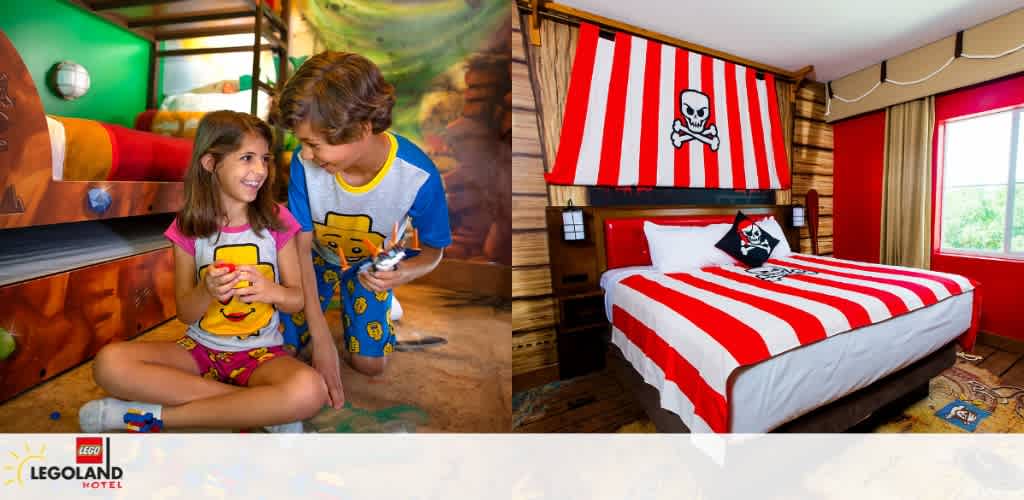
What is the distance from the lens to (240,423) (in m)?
0.48

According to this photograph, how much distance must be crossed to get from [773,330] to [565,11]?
4.70 ft

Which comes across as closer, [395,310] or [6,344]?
[6,344]

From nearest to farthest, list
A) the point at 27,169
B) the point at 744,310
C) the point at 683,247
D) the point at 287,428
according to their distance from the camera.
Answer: the point at 27,169 < the point at 287,428 < the point at 744,310 < the point at 683,247

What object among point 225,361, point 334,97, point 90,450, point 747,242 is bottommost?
point 90,450

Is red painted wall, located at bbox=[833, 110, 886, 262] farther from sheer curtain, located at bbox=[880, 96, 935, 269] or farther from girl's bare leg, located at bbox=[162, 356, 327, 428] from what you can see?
girl's bare leg, located at bbox=[162, 356, 327, 428]

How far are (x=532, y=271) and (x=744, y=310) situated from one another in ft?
2.59

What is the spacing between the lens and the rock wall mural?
55 cm

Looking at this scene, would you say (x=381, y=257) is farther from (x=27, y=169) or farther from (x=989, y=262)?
(x=989, y=262)

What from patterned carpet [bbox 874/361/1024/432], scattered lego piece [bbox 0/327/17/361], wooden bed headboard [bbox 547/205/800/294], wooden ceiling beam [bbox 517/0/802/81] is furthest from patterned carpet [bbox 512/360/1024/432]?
wooden ceiling beam [bbox 517/0/802/81]

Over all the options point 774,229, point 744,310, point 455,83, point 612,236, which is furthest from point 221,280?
point 774,229

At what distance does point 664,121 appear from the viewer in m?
1.70

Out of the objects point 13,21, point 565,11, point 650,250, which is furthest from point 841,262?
point 13,21

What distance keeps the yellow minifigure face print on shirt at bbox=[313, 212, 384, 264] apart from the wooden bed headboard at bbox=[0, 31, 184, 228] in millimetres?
221

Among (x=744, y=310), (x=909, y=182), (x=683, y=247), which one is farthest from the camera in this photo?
(x=683, y=247)
